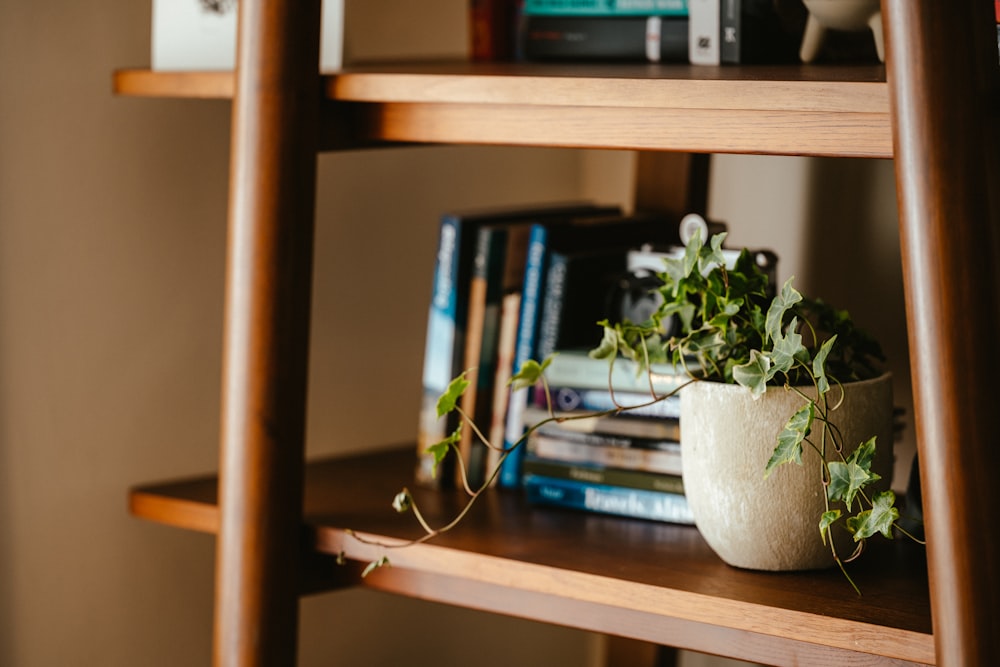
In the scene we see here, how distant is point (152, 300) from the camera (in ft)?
4.24

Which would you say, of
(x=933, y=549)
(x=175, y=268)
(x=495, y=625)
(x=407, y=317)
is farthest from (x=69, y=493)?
(x=933, y=549)

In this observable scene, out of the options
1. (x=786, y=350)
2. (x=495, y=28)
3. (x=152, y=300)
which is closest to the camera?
(x=786, y=350)

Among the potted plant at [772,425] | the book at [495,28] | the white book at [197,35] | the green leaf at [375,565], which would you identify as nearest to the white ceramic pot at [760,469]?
the potted plant at [772,425]

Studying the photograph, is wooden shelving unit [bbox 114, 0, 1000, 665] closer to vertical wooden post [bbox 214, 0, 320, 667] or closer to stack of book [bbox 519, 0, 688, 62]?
vertical wooden post [bbox 214, 0, 320, 667]

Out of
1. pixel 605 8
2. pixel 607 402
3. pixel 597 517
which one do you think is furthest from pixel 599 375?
pixel 605 8

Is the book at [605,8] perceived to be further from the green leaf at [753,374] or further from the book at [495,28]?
the green leaf at [753,374]

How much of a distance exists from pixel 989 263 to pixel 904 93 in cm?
11

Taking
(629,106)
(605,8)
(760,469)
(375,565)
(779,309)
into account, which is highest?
(605,8)

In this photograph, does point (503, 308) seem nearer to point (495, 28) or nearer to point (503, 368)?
point (503, 368)

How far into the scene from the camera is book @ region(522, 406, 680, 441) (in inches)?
41.3

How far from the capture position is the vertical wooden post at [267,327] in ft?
3.15

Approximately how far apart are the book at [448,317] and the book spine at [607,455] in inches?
4.3

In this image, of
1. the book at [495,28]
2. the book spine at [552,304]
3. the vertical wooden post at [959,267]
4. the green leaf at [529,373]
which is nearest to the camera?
the vertical wooden post at [959,267]

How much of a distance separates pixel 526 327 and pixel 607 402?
0.13 metres
